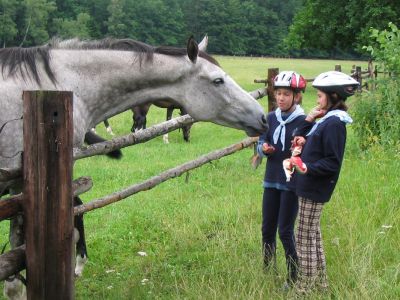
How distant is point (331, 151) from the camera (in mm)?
3363

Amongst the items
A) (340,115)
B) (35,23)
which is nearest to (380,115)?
(340,115)

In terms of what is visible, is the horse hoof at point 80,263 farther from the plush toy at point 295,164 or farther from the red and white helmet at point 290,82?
the red and white helmet at point 290,82

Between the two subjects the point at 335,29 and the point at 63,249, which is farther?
the point at 335,29

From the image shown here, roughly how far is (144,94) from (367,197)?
8.72ft

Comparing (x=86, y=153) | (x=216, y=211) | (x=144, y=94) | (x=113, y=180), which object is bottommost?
(x=113, y=180)

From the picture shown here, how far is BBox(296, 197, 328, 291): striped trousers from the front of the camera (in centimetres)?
349

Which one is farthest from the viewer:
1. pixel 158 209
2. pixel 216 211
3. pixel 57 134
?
pixel 158 209

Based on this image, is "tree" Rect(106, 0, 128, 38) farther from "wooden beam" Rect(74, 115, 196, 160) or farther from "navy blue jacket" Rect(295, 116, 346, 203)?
"navy blue jacket" Rect(295, 116, 346, 203)

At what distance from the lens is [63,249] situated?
251cm

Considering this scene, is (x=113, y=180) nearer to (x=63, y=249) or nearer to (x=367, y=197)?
(x=367, y=197)

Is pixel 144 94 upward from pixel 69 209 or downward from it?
upward

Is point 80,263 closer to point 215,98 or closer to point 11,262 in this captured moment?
point 215,98

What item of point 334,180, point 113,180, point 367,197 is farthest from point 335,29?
point 334,180

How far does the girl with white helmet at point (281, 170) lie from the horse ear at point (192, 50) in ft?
2.12
